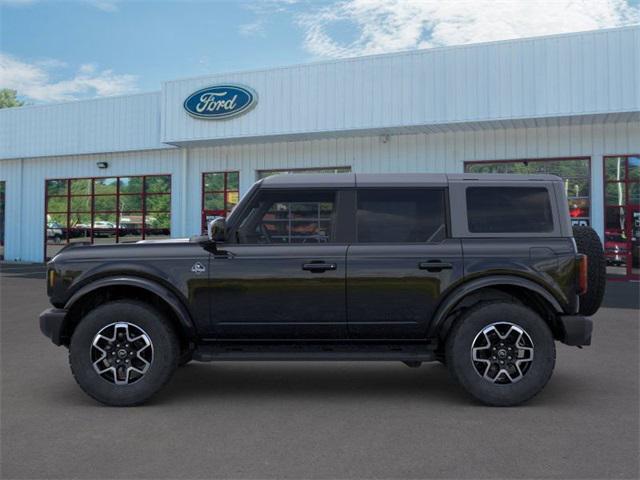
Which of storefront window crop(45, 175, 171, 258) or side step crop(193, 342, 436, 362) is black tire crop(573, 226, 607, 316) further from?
storefront window crop(45, 175, 171, 258)

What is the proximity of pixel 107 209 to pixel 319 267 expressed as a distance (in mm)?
20630

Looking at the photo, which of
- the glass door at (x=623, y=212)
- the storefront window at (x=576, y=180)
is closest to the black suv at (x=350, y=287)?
the storefront window at (x=576, y=180)

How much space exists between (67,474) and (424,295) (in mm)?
2906

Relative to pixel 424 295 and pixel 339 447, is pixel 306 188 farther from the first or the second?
pixel 339 447

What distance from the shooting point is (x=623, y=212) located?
16625mm

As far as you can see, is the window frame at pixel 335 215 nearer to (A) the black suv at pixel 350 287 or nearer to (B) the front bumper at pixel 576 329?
(A) the black suv at pixel 350 287

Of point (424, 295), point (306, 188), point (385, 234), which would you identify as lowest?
point (424, 295)

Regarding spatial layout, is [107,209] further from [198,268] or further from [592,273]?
[592,273]

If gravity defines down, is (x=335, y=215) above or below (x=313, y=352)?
above

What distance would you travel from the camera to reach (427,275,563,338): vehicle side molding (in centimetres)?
493

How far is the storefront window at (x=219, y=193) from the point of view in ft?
69.0

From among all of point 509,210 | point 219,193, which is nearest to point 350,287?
point 509,210

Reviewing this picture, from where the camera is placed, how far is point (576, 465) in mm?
3646

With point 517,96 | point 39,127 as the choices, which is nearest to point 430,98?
point 517,96
